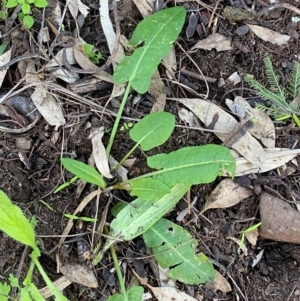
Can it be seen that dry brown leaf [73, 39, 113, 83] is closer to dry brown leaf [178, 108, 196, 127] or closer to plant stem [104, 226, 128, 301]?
dry brown leaf [178, 108, 196, 127]

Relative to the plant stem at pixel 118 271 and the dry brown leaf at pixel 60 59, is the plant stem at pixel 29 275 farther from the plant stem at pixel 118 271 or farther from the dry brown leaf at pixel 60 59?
the dry brown leaf at pixel 60 59

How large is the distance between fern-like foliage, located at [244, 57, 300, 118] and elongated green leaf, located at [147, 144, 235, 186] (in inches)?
14.0

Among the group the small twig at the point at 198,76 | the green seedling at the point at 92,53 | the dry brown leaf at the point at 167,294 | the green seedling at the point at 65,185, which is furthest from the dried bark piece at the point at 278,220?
the green seedling at the point at 92,53

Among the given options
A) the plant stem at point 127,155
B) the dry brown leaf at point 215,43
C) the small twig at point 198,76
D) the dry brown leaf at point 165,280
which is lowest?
the dry brown leaf at point 165,280

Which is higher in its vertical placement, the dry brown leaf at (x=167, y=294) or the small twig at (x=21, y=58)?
the small twig at (x=21, y=58)

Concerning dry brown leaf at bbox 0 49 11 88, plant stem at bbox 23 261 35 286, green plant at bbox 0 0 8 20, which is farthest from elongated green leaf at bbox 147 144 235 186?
green plant at bbox 0 0 8 20

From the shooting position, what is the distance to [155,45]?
2.10m

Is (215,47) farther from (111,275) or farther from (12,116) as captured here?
(111,275)

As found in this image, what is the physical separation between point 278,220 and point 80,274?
0.78 metres

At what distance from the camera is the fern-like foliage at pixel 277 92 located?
7.13 feet

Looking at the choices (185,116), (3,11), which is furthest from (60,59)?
(185,116)

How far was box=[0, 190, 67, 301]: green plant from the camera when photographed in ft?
5.98

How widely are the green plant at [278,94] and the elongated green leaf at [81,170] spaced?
28.4 inches

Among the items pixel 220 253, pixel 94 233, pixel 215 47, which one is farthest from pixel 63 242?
pixel 215 47
